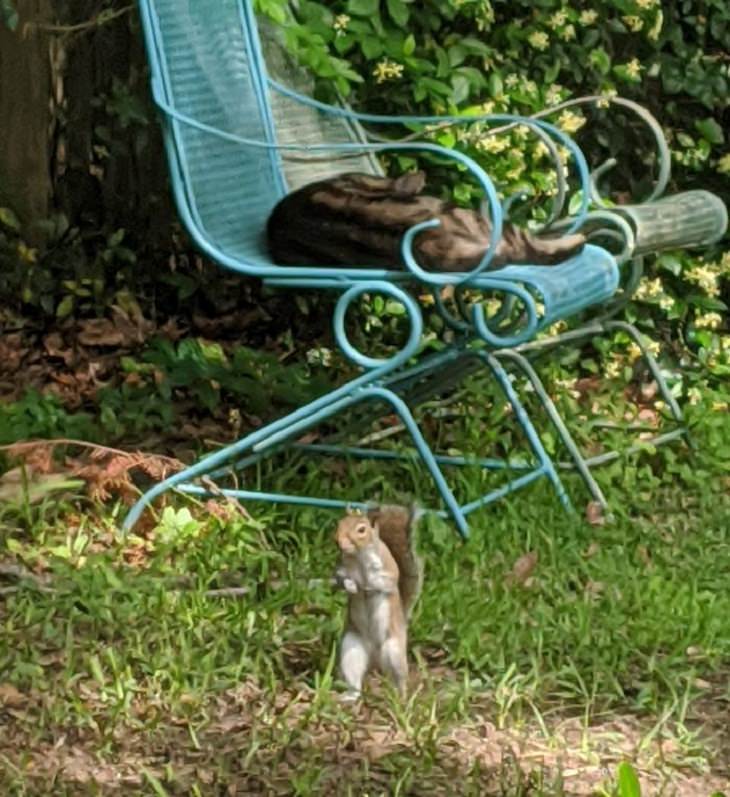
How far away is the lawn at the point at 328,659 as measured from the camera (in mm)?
3035

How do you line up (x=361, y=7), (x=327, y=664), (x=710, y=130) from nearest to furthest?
(x=327, y=664) → (x=361, y=7) → (x=710, y=130)

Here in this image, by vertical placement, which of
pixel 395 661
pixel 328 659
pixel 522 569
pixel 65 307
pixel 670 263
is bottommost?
pixel 670 263

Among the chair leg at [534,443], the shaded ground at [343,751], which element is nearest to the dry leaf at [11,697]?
the shaded ground at [343,751]

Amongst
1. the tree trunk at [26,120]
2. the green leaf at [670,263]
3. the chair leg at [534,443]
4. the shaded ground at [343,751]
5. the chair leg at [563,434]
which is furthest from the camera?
the green leaf at [670,263]

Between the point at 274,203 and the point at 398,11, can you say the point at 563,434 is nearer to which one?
the point at 274,203

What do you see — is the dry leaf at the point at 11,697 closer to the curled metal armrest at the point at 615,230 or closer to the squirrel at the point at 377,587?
the squirrel at the point at 377,587

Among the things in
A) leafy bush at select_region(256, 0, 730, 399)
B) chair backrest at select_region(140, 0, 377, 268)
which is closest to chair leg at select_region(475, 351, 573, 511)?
chair backrest at select_region(140, 0, 377, 268)

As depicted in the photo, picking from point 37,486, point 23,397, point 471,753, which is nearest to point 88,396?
point 23,397

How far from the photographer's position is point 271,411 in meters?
4.95

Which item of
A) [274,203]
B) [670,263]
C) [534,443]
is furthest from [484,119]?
[670,263]

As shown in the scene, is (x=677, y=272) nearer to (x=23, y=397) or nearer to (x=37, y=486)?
(x=23, y=397)

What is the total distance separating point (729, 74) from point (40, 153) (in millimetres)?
2086

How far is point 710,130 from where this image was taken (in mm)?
5734

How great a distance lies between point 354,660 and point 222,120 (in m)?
1.75
